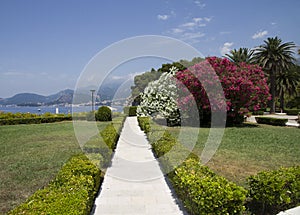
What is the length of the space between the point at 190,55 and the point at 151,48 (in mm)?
1329

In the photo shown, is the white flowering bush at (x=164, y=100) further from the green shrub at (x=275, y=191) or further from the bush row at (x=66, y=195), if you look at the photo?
the green shrub at (x=275, y=191)

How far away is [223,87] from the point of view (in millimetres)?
15484

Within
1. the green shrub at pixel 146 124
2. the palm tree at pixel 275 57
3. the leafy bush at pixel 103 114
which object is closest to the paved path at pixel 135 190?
the green shrub at pixel 146 124

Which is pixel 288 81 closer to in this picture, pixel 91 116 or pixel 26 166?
pixel 91 116

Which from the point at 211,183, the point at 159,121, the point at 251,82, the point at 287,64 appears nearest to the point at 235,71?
the point at 251,82

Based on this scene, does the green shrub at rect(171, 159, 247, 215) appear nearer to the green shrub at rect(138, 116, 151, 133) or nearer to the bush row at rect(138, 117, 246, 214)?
the bush row at rect(138, 117, 246, 214)

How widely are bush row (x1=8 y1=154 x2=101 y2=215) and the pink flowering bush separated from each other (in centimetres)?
1113

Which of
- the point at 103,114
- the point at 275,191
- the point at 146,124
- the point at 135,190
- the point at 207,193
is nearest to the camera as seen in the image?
the point at 207,193

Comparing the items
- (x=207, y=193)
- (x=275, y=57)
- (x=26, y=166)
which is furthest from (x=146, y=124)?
(x=275, y=57)

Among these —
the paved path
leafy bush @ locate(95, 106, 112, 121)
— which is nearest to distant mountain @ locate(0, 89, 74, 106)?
leafy bush @ locate(95, 106, 112, 121)

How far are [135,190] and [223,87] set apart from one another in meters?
11.5

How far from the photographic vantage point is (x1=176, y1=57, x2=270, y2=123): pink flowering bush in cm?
1523

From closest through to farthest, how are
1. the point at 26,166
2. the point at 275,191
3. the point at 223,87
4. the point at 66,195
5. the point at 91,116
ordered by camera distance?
1. the point at 66,195
2. the point at 275,191
3. the point at 26,166
4. the point at 223,87
5. the point at 91,116

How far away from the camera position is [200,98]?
51.1ft
